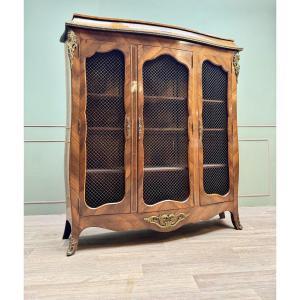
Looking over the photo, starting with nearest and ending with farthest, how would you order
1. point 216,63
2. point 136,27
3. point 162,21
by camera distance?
point 136,27, point 216,63, point 162,21

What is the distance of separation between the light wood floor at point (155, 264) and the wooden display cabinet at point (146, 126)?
129 mm

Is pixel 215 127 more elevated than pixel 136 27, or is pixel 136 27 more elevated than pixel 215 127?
pixel 136 27

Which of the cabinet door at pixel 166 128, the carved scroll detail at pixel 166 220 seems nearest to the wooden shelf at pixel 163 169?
the cabinet door at pixel 166 128

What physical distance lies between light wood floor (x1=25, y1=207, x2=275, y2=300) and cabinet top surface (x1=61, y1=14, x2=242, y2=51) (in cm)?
130

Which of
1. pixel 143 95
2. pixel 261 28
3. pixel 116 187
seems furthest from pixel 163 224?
pixel 261 28

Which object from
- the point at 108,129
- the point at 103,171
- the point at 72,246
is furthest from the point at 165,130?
the point at 72,246

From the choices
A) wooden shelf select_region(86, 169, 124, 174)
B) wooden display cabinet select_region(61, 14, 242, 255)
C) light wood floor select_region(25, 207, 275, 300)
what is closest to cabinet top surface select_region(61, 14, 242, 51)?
wooden display cabinet select_region(61, 14, 242, 255)

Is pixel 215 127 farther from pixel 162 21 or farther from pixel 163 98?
pixel 162 21

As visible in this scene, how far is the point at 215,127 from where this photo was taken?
1964 mm

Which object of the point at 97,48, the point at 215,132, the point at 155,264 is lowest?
the point at 155,264

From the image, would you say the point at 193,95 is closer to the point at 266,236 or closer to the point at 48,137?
the point at 266,236

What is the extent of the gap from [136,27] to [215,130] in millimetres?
873

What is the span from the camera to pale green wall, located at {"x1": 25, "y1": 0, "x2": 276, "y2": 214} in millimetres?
2424

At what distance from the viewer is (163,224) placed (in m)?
1.72
